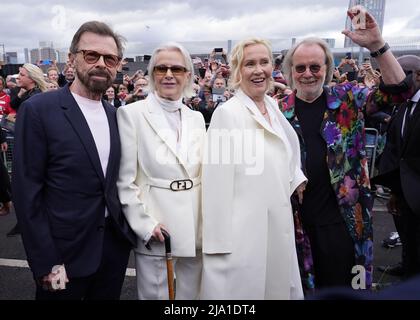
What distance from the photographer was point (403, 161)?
8.19 ft

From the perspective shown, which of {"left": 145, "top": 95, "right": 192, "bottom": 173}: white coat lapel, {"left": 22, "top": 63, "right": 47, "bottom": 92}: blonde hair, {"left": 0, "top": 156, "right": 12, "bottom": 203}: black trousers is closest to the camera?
{"left": 145, "top": 95, "right": 192, "bottom": 173}: white coat lapel

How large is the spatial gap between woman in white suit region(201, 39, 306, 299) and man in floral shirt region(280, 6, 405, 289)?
0.24m

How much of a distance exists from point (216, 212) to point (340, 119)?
3.26 feet

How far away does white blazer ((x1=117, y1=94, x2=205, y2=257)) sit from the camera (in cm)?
199

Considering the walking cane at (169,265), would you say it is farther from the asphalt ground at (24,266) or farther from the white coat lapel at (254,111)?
the asphalt ground at (24,266)

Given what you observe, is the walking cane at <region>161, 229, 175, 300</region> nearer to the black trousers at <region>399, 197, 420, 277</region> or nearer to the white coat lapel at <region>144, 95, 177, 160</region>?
the white coat lapel at <region>144, 95, 177, 160</region>

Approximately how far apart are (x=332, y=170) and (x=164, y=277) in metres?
1.19

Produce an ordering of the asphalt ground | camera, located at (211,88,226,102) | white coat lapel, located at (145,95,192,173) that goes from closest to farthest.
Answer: white coat lapel, located at (145,95,192,173) < the asphalt ground < camera, located at (211,88,226,102)

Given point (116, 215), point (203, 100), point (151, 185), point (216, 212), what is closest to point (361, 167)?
point (216, 212)

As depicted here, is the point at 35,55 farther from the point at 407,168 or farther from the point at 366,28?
the point at 407,168

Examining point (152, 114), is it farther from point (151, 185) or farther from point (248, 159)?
point (248, 159)

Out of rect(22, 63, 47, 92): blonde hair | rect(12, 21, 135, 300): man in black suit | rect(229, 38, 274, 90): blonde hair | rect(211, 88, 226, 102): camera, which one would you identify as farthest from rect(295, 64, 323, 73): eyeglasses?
rect(22, 63, 47, 92): blonde hair

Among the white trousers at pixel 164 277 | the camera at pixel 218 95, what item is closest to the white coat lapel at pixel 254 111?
the white trousers at pixel 164 277

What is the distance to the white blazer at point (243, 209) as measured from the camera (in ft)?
6.44
